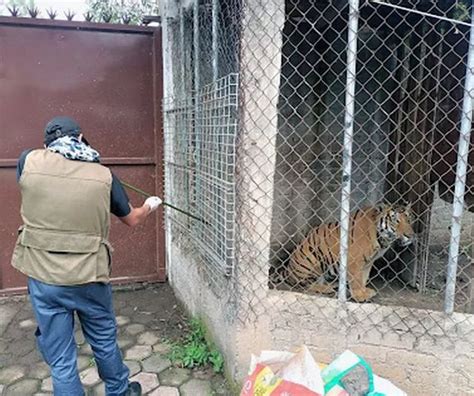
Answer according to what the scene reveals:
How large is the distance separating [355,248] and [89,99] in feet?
8.46

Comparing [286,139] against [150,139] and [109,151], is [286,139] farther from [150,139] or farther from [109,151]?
[109,151]

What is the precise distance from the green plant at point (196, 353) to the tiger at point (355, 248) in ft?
2.73

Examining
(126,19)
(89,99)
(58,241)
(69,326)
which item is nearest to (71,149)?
(58,241)

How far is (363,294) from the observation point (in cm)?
291

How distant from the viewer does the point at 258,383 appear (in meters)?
1.82

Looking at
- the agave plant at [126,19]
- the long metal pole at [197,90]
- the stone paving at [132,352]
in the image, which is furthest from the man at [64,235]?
the agave plant at [126,19]

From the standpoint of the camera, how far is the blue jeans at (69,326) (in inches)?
85.9

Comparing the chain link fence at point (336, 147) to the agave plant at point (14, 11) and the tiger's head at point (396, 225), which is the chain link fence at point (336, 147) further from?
the agave plant at point (14, 11)

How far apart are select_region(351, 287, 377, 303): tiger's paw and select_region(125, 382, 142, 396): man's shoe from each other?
1.45 m

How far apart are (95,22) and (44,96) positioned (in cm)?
77

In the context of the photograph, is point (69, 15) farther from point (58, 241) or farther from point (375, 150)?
point (375, 150)

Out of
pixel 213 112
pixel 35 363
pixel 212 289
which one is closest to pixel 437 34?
pixel 213 112

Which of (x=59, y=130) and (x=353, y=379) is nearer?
(x=353, y=379)

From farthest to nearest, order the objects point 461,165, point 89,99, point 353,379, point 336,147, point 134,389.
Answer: point 336,147
point 89,99
point 134,389
point 461,165
point 353,379
